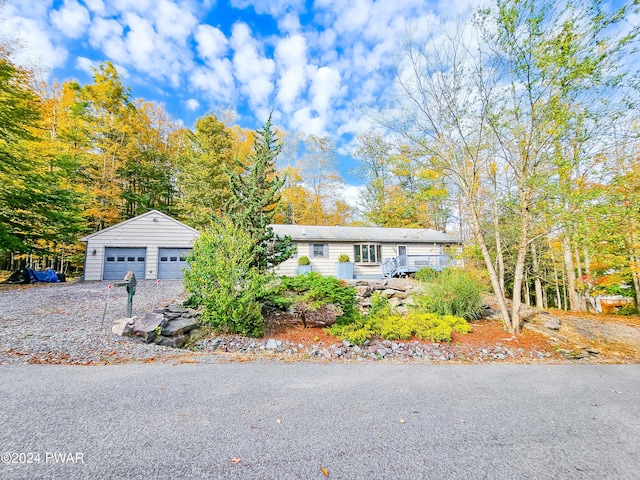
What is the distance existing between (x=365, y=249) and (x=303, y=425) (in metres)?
13.7

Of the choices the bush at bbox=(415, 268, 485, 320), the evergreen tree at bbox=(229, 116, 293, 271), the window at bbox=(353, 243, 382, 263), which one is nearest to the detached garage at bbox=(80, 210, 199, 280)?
the evergreen tree at bbox=(229, 116, 293, 271)

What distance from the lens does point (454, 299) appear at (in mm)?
7160

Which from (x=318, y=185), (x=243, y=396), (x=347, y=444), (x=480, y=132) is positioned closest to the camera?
(x=347, y=444)

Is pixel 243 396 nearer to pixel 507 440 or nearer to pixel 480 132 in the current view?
pixel 507 440

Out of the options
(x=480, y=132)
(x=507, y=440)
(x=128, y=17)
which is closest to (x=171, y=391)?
(x=507, y=440)

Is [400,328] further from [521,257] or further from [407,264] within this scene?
[407,264]

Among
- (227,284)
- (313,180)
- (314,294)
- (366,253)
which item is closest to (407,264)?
(366,253)

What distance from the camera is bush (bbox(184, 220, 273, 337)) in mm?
5250

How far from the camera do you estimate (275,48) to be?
904 centimetres

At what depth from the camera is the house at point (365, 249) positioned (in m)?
14.9

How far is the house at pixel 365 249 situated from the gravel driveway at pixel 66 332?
8.47 metres

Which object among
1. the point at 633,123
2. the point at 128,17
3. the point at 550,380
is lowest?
the point at 550,380

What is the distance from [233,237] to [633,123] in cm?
983

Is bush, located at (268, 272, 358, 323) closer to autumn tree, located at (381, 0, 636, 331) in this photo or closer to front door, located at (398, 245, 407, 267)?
autumn tree, located at (381, 0, 636, 331)
